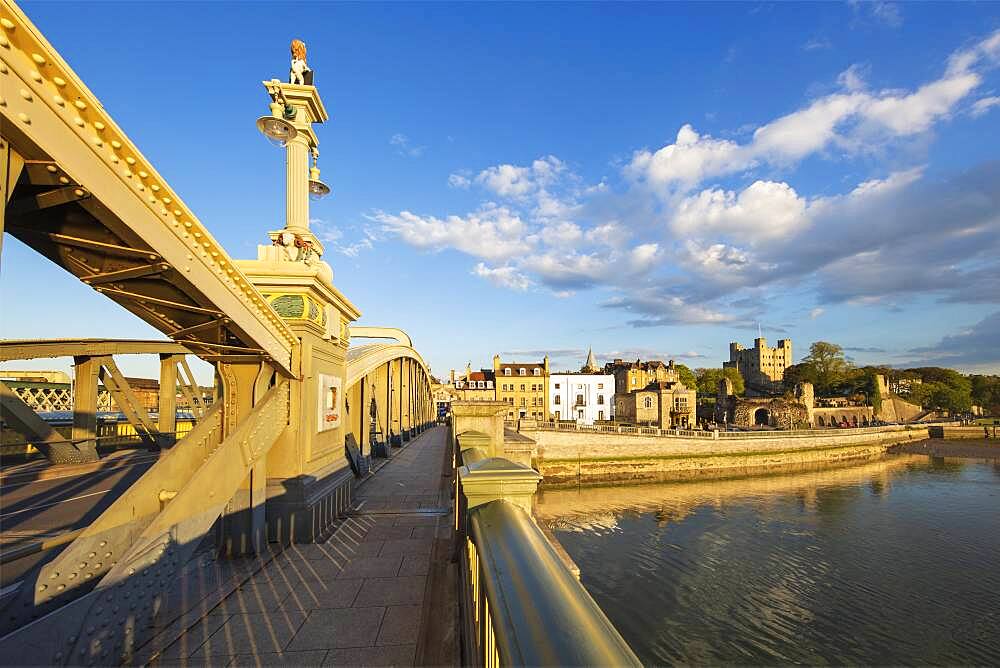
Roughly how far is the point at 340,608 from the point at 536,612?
15.4 ft

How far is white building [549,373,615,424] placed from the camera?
6762 centimetres

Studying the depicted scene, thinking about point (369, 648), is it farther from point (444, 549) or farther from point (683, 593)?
point (683, 593)

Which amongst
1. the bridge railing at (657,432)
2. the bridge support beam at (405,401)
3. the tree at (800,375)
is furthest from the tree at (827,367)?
the bridge support beam at (405,401)

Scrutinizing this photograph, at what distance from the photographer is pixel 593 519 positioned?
2919cm

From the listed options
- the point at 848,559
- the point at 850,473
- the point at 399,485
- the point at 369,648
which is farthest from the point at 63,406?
the point at 850,473

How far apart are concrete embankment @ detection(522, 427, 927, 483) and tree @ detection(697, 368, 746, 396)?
52888 millimetres

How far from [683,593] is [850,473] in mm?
41702

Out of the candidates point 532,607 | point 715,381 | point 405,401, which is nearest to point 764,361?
point 715,381

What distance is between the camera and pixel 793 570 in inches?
805

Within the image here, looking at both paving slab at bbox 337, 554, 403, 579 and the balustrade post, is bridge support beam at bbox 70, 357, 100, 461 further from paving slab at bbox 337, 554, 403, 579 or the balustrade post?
paving slab at bbox 337, 554, 403, 579

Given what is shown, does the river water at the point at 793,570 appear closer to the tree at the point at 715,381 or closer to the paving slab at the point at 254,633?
the paving slab at the point at 254,633

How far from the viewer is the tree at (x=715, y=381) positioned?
102681 millimetres

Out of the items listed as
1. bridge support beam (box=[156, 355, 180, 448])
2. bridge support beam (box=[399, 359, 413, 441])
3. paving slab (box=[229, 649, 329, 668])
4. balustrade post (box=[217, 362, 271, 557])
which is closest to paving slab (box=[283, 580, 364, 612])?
paving slab (box=[229, 649, 329, 668])

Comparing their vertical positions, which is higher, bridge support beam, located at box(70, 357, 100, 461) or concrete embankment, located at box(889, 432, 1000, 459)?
bridge support beam, located at box(70, 357, 100, 461)
